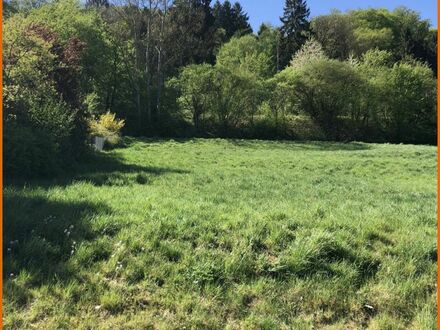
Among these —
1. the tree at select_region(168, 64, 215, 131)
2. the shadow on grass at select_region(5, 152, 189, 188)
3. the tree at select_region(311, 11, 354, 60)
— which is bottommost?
the shadow on grass at select_region(5, 152, 189, 188)

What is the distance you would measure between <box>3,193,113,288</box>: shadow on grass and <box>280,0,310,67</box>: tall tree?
192ft

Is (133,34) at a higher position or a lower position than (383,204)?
higher

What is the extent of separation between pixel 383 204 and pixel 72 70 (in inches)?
456

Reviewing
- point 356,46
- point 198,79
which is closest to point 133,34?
point 198,79

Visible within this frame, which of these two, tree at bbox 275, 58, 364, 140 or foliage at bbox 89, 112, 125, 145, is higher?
tree at bbox 275, 58, 364, 140

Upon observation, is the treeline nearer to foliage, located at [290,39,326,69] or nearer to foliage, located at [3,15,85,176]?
foliage, located at [290,39,326,69]

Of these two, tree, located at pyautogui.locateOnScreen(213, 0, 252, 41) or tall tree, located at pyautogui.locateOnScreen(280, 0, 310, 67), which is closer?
tall tree, located at pyautogui.locateOnScreen(280, 0, 310, 67)

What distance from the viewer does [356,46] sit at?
63.0m

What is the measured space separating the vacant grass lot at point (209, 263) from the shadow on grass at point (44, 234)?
0.01 meters

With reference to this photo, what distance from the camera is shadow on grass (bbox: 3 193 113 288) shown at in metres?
4.84

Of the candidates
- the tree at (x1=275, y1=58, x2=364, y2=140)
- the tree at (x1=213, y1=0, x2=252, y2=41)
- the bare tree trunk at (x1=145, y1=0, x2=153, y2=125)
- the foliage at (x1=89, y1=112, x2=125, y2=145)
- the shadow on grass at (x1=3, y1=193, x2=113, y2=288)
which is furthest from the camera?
the tree at (x1=213, y1=0, x2=252, y2=41)

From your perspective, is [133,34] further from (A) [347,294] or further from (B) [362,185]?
(A) [347,294]

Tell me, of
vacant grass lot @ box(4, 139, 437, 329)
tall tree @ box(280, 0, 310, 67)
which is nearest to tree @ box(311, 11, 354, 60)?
tall tree @ box(280, 0, 310, 67)

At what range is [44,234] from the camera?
564 centimetres
